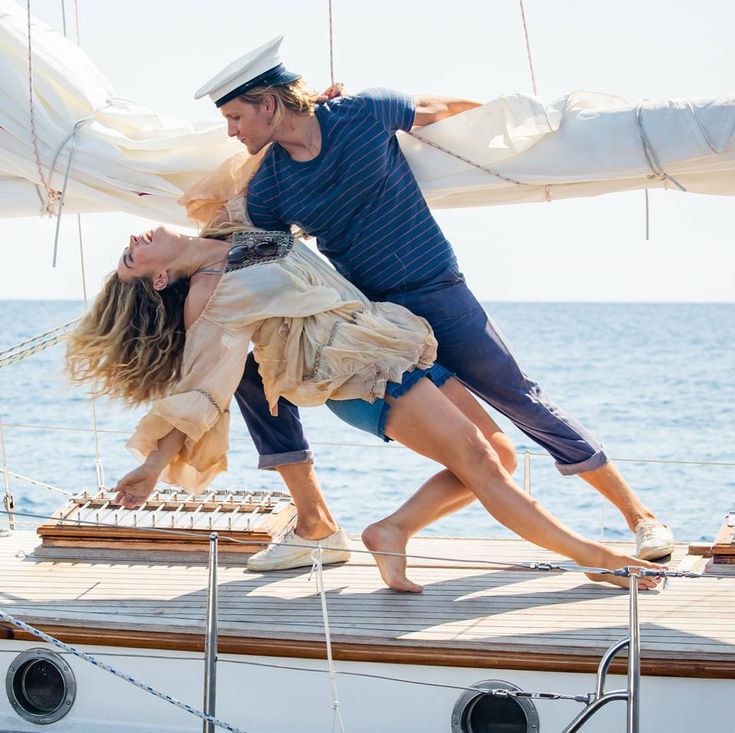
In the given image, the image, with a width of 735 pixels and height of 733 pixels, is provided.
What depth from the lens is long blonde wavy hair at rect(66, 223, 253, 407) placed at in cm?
336

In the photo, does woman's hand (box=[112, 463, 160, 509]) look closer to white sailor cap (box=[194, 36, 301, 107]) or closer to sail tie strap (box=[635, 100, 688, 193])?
white sailor cap (box=[194, 36, 301, 107])

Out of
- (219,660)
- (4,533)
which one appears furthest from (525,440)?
(219,660)

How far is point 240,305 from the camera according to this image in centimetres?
328

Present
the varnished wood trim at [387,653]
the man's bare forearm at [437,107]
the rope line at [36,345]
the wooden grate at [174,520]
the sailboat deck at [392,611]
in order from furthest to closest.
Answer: the rope line at [36,345] < the wooden grate at [174,520] < the man's bare forearm at [437,107] < the sailboat deck at [392,611] < the varnished wood trim at [387,653]

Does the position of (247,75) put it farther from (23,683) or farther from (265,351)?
(23,683)

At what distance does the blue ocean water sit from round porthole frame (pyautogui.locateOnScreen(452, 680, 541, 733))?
1.05 metres

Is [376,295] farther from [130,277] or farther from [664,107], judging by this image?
[664,107]

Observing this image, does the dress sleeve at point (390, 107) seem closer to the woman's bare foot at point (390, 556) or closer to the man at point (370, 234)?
A: the man at point (370, 234)

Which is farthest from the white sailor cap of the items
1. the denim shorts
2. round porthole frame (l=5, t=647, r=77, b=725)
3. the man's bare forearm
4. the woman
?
round porthole frame (l=5, t=647, r=77, b=725)

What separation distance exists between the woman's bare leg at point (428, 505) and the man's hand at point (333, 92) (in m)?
0.81

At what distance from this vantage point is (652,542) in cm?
359

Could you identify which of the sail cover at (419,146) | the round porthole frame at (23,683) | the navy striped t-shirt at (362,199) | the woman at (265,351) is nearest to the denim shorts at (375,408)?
the woman at (265,351)

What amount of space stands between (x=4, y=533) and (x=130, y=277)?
127 cm

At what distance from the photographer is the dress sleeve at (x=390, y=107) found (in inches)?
136
